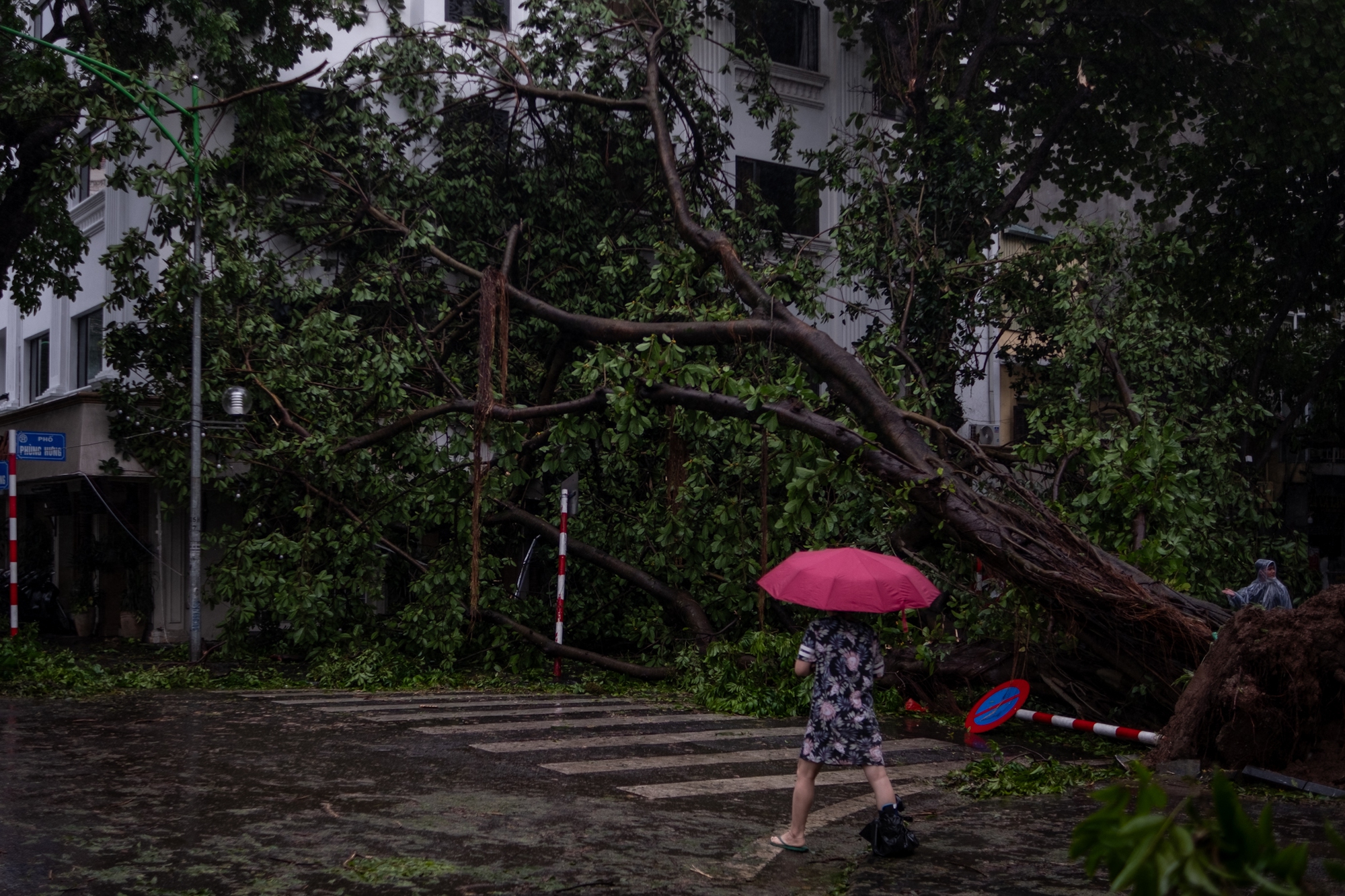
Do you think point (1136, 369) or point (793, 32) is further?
point (793, 32)

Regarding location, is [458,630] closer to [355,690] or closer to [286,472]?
[355,690]

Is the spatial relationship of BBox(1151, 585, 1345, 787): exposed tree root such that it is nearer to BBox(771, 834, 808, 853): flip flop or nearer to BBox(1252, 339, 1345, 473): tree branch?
BBox(771, 834, 808, 853): flip flop

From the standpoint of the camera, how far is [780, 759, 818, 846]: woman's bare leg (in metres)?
6.13

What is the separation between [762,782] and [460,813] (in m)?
2.17

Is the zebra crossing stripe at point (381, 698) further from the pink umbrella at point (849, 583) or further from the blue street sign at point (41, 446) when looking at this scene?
the blue street sign at point (41, 446)

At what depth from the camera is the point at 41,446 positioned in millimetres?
17703

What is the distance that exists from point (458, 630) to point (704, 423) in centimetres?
399

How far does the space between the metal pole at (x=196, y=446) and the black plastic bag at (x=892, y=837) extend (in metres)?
11.4

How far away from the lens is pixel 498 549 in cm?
1680

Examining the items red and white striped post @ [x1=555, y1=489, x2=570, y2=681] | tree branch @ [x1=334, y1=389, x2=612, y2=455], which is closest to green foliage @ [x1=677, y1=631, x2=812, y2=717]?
red and white striped post @ [x1=555, y1=489, x2=570, y2=681]

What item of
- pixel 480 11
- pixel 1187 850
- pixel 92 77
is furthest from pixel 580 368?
pixel 1187 850

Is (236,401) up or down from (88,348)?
down

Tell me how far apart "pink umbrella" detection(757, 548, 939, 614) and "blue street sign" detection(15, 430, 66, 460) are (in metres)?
14.3

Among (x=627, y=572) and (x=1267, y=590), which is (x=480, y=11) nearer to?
(x=627, y=572)
